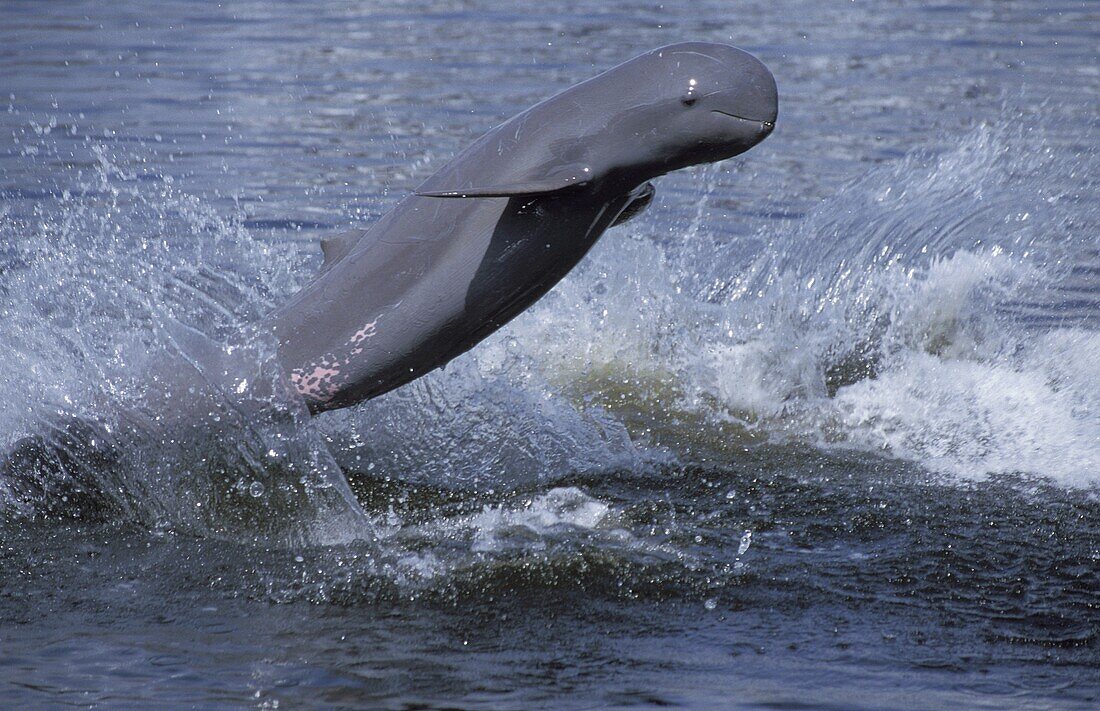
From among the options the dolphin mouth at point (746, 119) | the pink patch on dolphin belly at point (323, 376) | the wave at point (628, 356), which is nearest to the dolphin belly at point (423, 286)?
the pink patch on dolphin belly at point (323, 376)

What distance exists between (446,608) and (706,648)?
1212 millimetres

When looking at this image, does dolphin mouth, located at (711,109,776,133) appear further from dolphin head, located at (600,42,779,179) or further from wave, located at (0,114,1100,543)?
wave, located at (0,114,1100,543)

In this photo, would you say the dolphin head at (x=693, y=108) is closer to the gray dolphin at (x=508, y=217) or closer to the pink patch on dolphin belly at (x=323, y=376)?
the gray dolphin at (x=508, y=217)

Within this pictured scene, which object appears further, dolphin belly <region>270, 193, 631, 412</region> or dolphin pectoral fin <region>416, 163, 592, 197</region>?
dolphin belly <region>270, 193, 631, 412</region>

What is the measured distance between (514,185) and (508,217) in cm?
40

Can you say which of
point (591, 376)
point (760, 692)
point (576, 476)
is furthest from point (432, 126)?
point (760, 692)

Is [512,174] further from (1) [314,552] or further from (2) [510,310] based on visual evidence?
(1) [314,552]

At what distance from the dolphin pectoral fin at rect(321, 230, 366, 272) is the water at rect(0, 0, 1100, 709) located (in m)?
0.61

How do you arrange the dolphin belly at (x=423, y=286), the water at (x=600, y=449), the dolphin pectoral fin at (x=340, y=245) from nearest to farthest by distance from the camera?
the water at (x=600, y=449)
the dolphin belly at (x=423, y=286)
the dolphin pectoral fin at (x=340, y=245)

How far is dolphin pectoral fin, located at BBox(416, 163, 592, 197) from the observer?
252 inches

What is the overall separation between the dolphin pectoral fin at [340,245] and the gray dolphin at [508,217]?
0.09ft

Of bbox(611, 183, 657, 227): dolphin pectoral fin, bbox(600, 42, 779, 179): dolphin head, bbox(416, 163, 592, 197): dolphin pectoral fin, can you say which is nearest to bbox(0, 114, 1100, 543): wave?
bbox(416, 163, 592, 197): dolphin pectoral fin


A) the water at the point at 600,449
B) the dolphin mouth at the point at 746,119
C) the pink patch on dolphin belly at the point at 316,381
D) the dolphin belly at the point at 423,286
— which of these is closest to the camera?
the water at the point at 600,449

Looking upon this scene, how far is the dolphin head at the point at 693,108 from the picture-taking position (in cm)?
676
